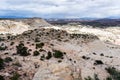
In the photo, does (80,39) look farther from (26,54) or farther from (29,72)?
(29,72)

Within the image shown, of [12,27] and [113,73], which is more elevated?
[113,73]

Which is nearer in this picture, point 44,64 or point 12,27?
point 44,64

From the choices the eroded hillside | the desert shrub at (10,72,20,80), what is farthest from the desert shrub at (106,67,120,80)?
the desert shrub at (10,72,20,80)

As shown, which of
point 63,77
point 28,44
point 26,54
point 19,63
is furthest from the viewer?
point 28,44

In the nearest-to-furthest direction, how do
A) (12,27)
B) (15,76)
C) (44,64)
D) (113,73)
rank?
1. (15,76)
2. (44,64)
3. (113,73)
4. (12,27)

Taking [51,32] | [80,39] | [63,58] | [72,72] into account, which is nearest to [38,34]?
[51,32]

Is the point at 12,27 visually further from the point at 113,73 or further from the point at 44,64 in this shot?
the point at 44,64

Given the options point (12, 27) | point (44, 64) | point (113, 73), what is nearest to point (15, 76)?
point (44, 64)

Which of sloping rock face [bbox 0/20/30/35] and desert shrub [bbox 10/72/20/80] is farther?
sloping rock face [bbox 0/20/30/35]

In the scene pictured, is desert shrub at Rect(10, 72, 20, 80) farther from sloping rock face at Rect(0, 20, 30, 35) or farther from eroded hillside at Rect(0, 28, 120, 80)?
sloping rock face at Rect(0, 20, 30, 35)

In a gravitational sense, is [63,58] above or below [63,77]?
below

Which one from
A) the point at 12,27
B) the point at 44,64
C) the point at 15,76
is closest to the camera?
the point at 15,76
